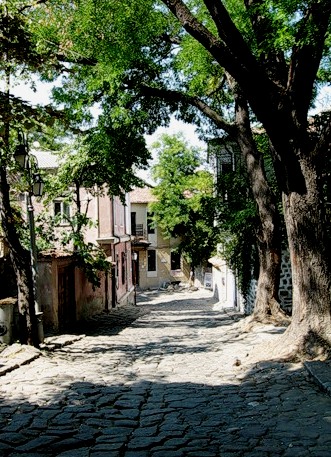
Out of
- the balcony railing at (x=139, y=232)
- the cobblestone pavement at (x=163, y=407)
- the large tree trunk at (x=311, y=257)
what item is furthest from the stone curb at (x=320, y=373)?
the balcony railing at (x=139, y=232)

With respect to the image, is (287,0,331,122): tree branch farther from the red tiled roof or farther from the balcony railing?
the balcony railing

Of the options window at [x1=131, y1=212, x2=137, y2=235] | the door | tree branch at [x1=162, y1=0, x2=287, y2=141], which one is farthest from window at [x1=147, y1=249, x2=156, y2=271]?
tree branch at [x1=162, y1=0, x2=287, y2=141]

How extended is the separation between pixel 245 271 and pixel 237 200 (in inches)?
121

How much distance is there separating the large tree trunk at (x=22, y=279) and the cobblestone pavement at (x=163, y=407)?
76cm

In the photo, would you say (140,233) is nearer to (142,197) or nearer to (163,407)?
(142,197)

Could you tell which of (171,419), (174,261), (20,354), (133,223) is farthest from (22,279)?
(174,261)

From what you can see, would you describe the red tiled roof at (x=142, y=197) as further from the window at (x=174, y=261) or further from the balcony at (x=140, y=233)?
the window at (x=174, y=261)

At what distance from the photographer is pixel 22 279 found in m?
11.3

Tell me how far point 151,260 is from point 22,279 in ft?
142

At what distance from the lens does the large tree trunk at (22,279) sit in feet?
36.9

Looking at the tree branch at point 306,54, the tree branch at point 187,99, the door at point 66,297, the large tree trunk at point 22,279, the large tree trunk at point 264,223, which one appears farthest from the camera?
the door at point 66,297

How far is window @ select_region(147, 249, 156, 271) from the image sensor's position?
54.4m

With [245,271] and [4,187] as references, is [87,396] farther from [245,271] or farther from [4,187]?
[245,271]

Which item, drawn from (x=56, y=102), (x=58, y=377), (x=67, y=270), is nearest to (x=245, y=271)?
(x=67, y=270)
